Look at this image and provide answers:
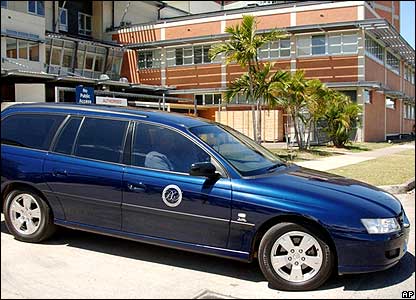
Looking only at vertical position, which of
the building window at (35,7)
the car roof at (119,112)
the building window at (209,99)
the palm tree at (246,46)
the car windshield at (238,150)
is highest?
the building window at (35,7)

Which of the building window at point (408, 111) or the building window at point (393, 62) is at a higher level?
the building window at point (393, 62)

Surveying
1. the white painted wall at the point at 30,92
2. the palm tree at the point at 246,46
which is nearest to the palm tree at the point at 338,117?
the palm tree at the point at 246,46

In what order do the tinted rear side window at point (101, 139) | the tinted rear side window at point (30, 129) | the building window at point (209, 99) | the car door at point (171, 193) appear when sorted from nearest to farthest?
the car door at point (171, 193) → the tinted rear side window at point (101, 139) → the tinted rear side window at point (30, 129) → the building window at point (209, 99)

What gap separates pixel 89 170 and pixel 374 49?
32717mm

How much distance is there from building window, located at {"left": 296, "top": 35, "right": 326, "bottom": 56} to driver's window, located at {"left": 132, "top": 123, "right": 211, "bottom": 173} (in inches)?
1137

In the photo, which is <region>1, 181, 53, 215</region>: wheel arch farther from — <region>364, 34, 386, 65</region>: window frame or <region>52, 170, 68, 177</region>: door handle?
<region>364, 34, 386, 65</region>: window frame

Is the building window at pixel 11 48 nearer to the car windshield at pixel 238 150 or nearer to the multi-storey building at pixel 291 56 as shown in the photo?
the multi-storey building at pixel 291 56

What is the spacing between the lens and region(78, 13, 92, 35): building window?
41.9 meters

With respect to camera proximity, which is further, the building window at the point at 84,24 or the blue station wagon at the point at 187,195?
the building window at the point at 84,24

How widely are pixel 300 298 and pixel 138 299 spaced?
55.3 inches

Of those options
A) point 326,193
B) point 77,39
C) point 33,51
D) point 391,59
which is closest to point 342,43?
point 391,59

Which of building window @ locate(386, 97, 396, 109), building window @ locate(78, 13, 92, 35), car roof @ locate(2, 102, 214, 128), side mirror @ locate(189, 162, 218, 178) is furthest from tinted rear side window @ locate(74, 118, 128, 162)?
building window @ locate(78, 13, 92, 35)

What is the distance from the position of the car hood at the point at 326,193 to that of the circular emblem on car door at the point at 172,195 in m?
0.71

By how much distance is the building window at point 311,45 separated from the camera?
32.2 metres
